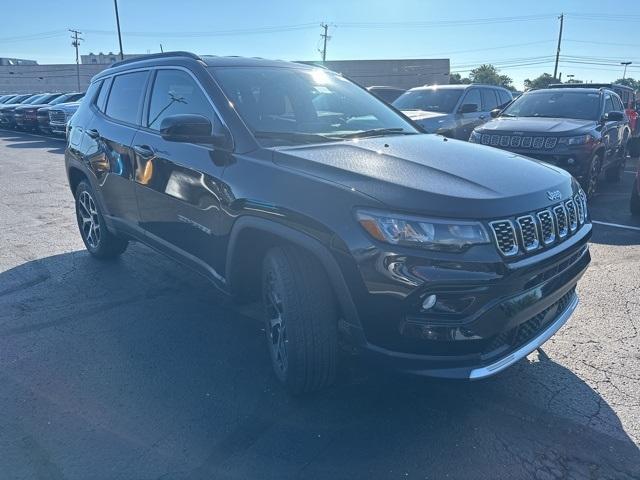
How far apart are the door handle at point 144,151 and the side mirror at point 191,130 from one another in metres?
0.76

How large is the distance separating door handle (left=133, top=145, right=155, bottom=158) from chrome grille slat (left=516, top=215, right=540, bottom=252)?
259 cm

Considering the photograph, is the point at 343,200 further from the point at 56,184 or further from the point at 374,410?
the point at 56,184

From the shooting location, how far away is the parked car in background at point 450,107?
32.3 feet

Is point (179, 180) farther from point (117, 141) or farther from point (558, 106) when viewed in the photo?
point (558, 106)

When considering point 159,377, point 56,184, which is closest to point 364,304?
point 159,377

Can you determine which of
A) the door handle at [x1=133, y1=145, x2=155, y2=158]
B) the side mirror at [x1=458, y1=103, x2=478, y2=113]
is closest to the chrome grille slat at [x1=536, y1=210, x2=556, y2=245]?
the door handle at [x1=133, y1=145, x2=155, y2=158]

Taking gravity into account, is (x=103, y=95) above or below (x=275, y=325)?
above

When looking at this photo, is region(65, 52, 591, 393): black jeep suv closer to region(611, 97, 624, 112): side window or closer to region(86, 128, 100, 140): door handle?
region(86, 128, 100, 140): door handle

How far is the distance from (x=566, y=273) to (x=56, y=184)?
949cm

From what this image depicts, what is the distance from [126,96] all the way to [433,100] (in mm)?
7646

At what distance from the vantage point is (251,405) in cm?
284

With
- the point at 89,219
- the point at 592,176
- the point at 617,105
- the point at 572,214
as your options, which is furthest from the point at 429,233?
the point at 617,105

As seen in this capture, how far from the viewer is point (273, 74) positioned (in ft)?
12.1

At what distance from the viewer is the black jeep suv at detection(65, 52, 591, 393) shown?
2234 mm
